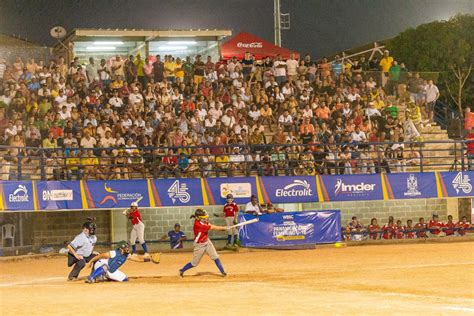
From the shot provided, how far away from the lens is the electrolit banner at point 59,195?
94.8ft

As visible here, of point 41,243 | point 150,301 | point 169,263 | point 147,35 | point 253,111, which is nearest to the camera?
point 150,301

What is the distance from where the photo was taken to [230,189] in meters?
30.9

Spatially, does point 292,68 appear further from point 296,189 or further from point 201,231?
point 201,231

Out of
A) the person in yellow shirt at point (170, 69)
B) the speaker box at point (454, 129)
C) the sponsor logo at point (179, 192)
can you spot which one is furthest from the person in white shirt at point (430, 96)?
the sponsor logo at point (179, 192)

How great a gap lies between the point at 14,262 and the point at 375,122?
47.7 feet

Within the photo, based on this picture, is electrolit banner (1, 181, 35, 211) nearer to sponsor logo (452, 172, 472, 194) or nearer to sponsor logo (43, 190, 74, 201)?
sponsor logo (43, 190, 74, 201)

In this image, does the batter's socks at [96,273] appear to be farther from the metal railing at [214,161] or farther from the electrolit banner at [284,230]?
the electrolit banner at [284,230]

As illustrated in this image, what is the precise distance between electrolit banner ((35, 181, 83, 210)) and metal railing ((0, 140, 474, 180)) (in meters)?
0.46

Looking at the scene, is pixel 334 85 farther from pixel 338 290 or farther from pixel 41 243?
pixel 338 290

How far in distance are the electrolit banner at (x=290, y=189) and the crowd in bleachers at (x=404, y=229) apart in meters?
1.92

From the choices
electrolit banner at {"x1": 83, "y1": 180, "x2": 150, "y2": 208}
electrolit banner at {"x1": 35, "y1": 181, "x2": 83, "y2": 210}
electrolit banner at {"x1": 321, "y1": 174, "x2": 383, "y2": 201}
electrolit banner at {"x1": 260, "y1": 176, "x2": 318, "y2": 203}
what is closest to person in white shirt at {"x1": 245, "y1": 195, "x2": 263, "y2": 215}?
electrolit banner at {"x1": 260, "y1": 176, "x2": 318, "y2": 203}

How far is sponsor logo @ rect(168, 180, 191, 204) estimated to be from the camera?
3050cm

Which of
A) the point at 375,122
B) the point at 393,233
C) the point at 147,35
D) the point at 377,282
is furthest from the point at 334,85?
the point at 377,282

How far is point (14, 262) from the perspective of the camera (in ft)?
92.1
